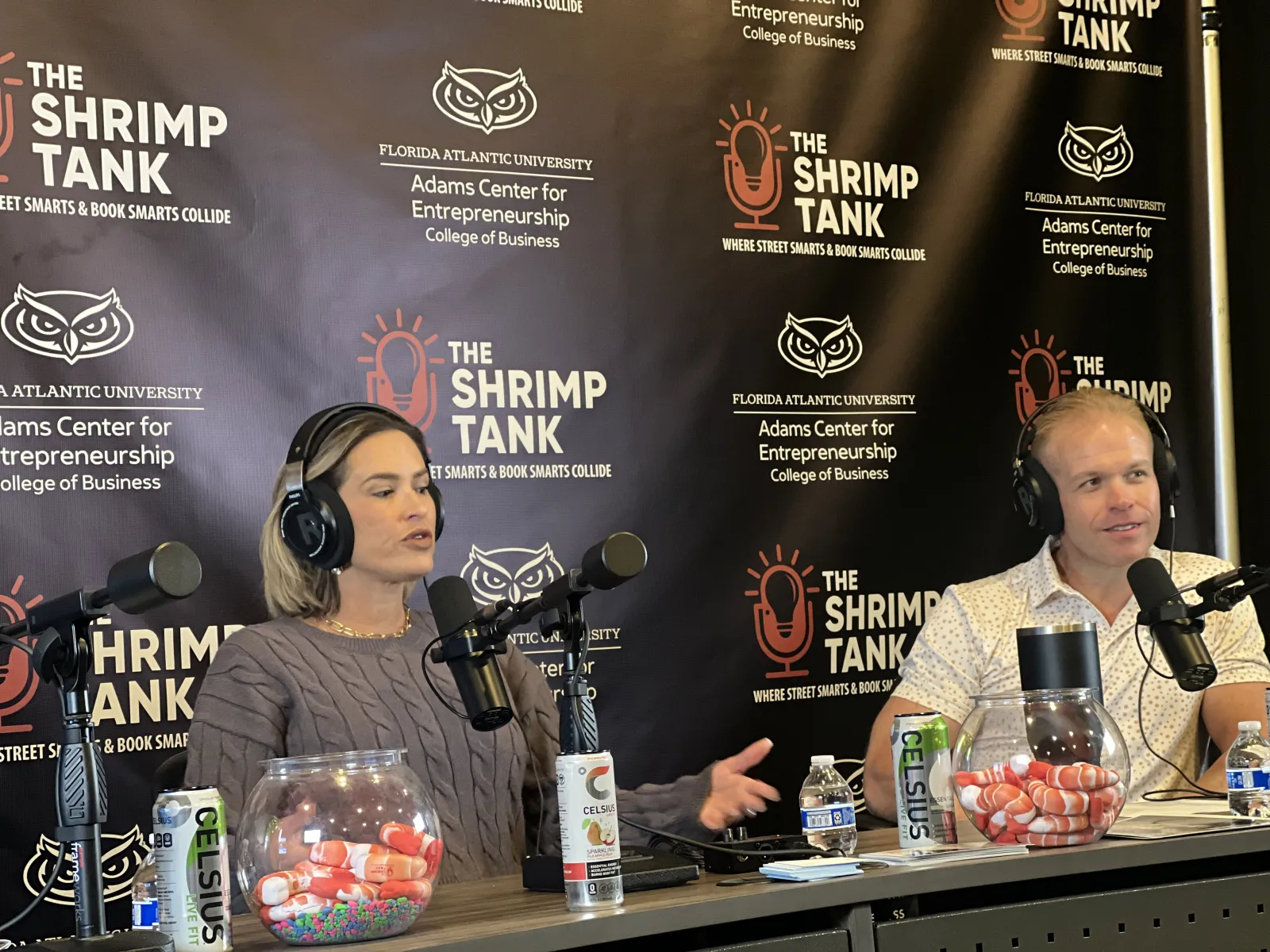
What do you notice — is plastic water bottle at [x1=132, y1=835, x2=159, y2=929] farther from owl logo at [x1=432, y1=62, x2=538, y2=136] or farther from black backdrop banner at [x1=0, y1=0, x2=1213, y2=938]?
owl logo at [x1=432, y1=62, x2=538, y2=136]

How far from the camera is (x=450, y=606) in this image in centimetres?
181

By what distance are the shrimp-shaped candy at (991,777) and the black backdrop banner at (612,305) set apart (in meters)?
1.46

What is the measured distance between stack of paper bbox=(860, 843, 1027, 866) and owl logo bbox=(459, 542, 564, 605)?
1428 mm

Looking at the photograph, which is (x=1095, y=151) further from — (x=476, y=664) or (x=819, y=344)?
(x=476, y=664)

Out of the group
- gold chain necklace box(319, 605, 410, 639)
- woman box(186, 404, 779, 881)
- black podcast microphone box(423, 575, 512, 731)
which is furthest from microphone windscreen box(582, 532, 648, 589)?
gold chain necklace box(319, 605, 410, 639)

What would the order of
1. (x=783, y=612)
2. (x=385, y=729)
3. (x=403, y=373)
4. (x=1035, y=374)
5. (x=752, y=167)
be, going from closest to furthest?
(x=385, y=729) < (x=403, y=373) < (x=783, y=612) < (x=752, y=167) < (x=1035, y=374)

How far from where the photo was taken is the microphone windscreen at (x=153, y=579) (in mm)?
1532

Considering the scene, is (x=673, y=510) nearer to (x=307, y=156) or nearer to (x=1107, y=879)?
(x=307, y=156)

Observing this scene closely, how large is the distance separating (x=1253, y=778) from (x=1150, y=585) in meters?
0.32

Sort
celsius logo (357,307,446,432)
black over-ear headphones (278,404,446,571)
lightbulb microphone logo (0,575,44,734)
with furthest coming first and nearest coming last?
celsius logo (357,307,446,432) < lightbulb microphone logo (0,575,44,734) < black over-ear headphones (278,404,446,571)

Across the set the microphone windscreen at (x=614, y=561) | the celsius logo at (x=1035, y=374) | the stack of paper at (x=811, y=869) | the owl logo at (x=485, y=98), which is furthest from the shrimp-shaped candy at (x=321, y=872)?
the celsius logo at (x=1035, y=374)

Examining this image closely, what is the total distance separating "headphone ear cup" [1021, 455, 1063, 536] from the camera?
308 centimetres

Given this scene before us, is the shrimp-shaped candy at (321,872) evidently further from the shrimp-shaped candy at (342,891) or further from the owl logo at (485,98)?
the owl logo at (485,98)

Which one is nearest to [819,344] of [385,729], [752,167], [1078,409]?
[752,167]
